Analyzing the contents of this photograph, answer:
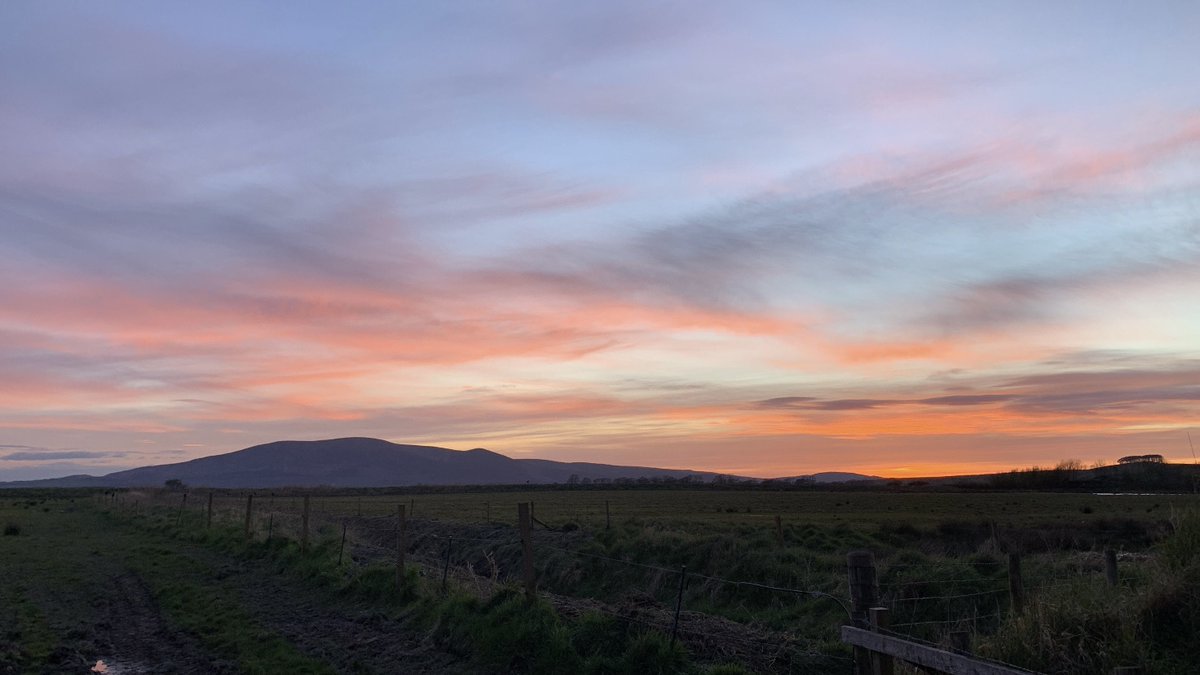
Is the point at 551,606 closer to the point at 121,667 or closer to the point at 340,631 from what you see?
the point at 340,631

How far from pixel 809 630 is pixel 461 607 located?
839 centimetres

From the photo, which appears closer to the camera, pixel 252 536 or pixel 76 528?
pixel 252 536

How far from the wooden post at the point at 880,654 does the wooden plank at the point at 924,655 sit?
13 cm

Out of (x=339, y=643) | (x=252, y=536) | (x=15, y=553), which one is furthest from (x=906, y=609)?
(x=15, y=553)

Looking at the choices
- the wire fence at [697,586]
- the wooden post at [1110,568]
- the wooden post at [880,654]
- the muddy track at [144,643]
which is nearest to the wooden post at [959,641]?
the wire fence at [697,586]

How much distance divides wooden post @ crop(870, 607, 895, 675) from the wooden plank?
13 cm

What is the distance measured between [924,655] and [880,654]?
34.2 inches

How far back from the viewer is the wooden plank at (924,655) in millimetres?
4930

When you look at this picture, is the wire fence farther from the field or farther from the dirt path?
the dirt path

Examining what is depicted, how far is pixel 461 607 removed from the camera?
40.7 feet

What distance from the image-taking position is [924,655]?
5535 millimetres

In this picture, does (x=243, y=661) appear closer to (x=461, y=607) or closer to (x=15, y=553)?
(x=461, y=607)

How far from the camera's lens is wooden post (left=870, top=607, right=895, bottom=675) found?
20.7 feet

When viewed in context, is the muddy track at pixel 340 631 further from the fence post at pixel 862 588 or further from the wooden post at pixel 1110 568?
the wooden post at pixel 1110 568
